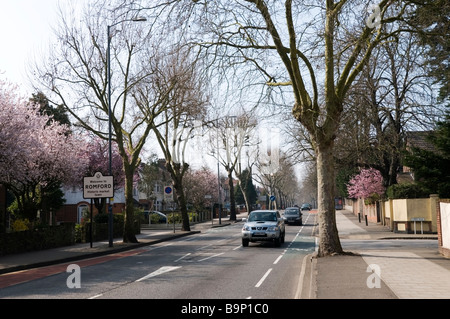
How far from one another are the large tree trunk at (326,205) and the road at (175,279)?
1.21 meters

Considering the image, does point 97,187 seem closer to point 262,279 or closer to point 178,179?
point 178,179

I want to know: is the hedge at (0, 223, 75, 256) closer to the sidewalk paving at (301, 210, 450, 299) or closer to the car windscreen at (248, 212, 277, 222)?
the car windscreen at (248, 212, 277, 222)

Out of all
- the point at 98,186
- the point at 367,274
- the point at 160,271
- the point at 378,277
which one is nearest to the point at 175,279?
the point at 160,271

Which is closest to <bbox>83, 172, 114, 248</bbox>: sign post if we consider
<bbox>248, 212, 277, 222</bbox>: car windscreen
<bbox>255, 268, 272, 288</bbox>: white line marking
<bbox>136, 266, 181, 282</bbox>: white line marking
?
<bbox>248, 212, 277, 222</bbox>: car windscreen

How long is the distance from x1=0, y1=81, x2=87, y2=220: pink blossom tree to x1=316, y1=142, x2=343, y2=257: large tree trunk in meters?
13.0

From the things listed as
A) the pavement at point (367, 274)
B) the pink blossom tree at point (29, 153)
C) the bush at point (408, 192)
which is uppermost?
the pink blossom tree at point (29, 153)

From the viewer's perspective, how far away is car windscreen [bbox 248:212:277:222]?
21.6 meters

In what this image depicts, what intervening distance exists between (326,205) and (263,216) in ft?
24.0

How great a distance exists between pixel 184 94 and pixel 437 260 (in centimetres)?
1630

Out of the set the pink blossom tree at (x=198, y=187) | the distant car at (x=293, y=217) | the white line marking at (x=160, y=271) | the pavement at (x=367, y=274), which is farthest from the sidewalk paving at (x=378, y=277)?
the pink blossom tree at (x=198, y=187)

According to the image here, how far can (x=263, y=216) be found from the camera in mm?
21859

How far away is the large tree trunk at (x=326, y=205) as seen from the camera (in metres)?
14.8

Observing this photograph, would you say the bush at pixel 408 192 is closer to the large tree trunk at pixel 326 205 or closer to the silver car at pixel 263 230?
the silver car at pixel 263 230

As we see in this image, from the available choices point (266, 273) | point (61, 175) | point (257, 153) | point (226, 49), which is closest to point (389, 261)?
point (266, 273)
